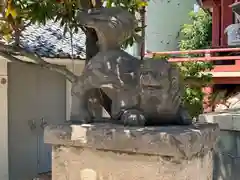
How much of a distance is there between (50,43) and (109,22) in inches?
180

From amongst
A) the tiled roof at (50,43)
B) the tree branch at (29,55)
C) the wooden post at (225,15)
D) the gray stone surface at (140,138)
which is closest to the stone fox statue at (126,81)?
the gray stone surface at (140,138)

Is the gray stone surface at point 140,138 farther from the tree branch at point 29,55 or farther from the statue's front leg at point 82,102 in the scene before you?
the tree branch at point 29,55

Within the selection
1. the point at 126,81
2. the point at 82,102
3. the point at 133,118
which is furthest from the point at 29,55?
the point at 133,118

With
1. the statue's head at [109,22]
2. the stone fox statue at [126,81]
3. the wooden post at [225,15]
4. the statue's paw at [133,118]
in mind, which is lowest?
the statue's paw at [133,118]

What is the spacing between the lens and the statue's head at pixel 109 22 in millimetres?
2766

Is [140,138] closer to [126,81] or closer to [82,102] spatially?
[126,81]

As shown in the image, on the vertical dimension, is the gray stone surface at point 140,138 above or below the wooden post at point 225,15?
below

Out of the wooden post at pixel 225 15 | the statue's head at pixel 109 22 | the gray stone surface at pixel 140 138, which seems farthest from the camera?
the wooden post at pixel 225 15

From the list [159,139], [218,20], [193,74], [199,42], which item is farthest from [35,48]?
[199,42]

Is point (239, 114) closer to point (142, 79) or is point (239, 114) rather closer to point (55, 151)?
point (142, 79)

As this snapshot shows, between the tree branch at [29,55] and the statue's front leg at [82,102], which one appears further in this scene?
the tree branch at [29,55]

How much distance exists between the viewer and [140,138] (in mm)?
2406

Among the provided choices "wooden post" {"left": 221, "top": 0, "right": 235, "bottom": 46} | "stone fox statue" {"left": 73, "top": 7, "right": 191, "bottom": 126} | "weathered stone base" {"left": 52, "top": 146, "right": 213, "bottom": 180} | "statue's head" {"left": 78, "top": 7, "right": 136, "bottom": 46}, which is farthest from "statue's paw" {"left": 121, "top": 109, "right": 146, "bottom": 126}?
"wooden post" {"left": 221, "top": 0, "right": 235, "bottom": 46}

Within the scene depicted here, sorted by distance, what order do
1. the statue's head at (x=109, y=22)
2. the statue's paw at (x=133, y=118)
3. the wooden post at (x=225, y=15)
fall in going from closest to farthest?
the statue's paw at (x=133, y=118)
the statue's head at (x=109, y=22)
the wooden post at (x=225, y=15)
